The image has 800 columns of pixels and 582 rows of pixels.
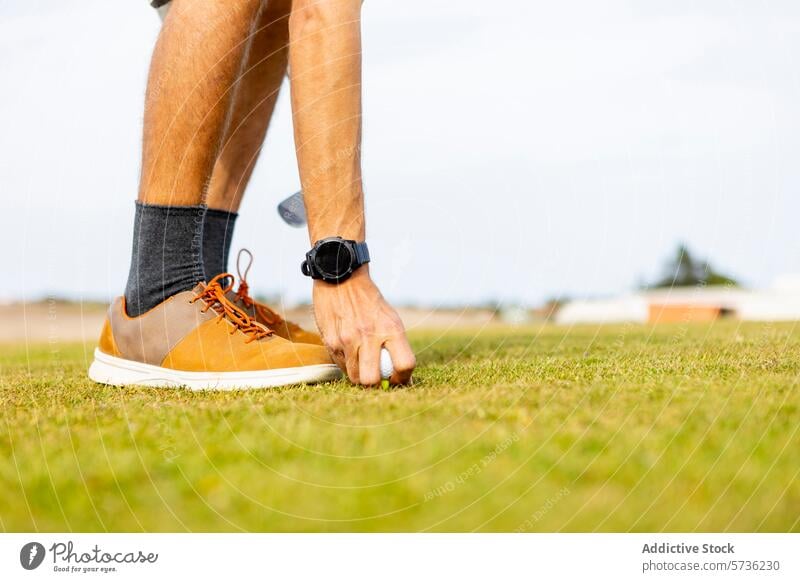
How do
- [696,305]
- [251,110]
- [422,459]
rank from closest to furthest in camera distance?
[422,459]
[251,110]
[696,305]

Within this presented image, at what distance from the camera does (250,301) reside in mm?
2055

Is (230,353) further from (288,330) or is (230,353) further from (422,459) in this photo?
(422,459)

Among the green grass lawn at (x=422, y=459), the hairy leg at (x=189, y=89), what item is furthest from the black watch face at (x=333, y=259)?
the hairy leg at (x=189, y=89)

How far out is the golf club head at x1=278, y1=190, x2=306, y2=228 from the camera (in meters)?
2.03

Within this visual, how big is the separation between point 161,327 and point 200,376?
171 mm

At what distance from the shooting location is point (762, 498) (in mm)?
935

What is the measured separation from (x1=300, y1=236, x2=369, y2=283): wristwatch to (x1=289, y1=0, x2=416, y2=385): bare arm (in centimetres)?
2

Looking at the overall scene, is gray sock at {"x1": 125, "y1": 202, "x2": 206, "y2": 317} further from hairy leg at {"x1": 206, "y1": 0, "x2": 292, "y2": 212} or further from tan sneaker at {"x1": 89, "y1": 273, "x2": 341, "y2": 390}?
hairy leg at {"x1": 206, "y1": 0, "x2": 292, "y2": 212}

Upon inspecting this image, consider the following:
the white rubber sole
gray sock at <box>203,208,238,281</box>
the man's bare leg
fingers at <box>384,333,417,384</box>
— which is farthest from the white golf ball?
gray sock at <box>203,208,238,281</box>

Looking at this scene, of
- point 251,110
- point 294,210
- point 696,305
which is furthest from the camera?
point 696,305

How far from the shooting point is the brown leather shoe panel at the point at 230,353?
5.71 ft

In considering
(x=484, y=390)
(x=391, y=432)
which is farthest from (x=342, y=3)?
(x=391, y=432)

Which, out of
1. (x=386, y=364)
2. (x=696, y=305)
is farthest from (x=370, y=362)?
(x=696, y=305)
